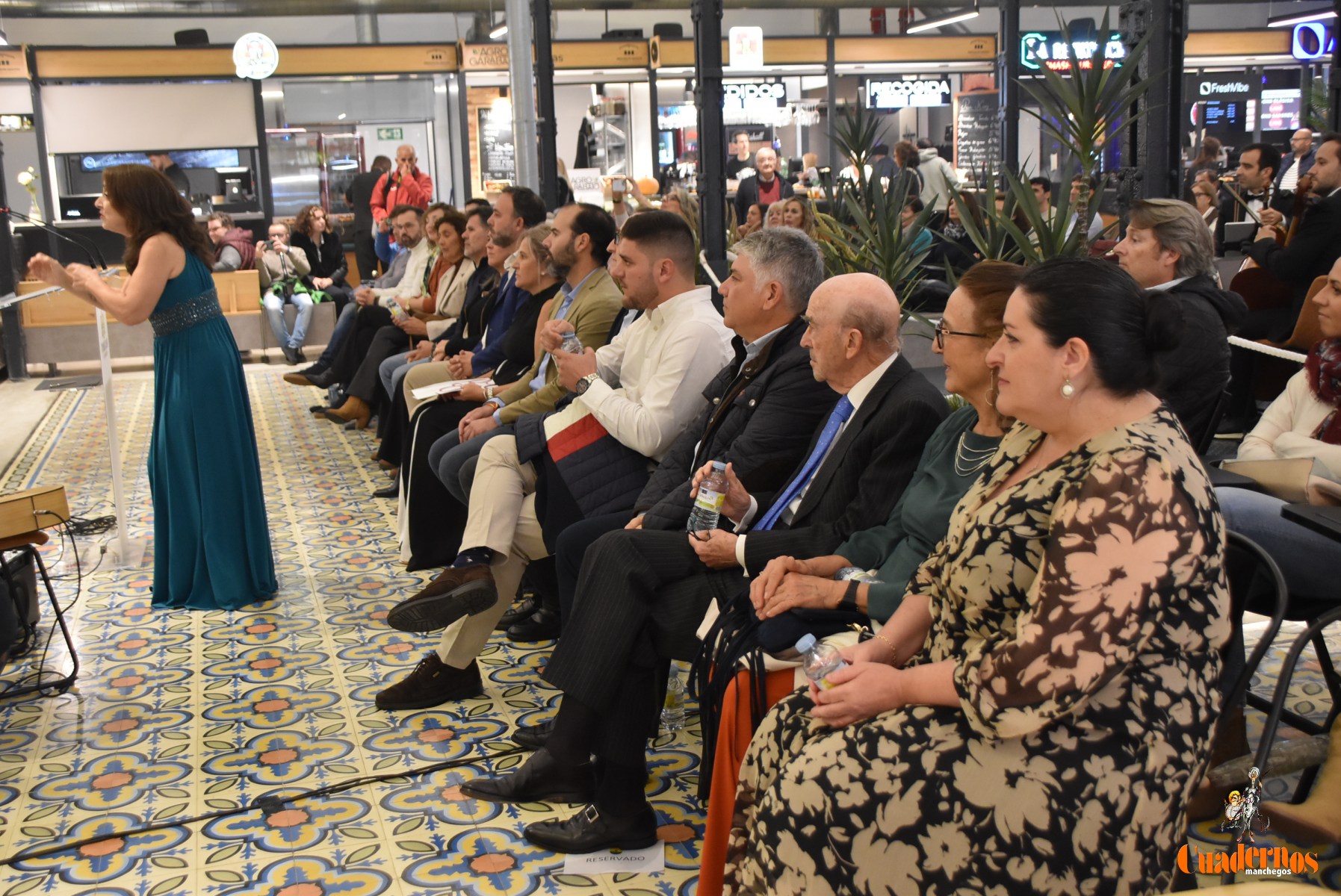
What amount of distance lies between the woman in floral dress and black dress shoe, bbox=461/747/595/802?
1.02m

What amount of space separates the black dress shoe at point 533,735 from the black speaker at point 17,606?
1.59 meters

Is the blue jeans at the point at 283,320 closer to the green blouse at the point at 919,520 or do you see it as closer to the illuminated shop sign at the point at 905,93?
the green blouse at the point at 919,520

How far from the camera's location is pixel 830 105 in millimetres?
16297

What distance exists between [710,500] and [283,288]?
390 inches

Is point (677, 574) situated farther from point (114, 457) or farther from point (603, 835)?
point (114, 457)

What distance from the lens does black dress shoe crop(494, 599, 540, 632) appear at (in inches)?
168

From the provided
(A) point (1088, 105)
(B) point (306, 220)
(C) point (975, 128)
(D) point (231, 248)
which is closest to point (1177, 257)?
(A) point (1088, 105)

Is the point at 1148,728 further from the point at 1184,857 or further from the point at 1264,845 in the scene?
the point at 1264,845

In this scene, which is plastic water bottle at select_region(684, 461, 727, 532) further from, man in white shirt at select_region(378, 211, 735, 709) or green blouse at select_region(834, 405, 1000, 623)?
man in white shirt at select_region(378, 211, 735, 709)

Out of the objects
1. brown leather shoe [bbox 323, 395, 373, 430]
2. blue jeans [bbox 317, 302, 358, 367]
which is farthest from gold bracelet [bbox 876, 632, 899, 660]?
blue jeans [bbox 317, 302, 358, 367]

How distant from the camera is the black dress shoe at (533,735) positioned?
3273 mm

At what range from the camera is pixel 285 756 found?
130 inches

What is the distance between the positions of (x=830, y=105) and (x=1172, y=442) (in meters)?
15.3

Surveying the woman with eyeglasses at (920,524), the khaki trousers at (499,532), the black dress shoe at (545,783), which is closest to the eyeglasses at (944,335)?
the woman with eyeglasses at (920,524)
